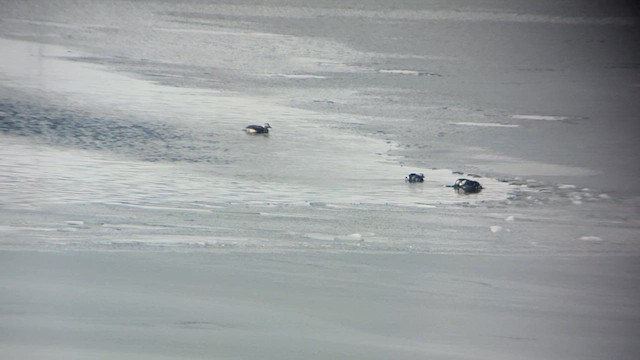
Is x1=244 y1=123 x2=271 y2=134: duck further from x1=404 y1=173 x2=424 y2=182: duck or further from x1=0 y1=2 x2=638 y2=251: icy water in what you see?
x1=404 y1=173 x2=424 y2=182: duck

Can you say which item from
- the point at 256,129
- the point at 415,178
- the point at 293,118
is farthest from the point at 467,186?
the point at 293,118

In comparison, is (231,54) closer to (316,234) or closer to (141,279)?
(316,234)

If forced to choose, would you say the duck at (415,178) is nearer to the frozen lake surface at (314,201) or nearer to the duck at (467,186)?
the frozen lake surface at (314,201)

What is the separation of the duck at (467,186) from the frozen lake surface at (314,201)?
0.06m

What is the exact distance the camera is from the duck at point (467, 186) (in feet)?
19.8

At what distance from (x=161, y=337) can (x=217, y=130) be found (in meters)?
4.32

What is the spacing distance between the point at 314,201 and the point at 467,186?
0.85 m

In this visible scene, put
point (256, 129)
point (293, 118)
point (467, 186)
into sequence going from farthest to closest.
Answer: point (293, 118) → point (256, 129) → point (467, 186)

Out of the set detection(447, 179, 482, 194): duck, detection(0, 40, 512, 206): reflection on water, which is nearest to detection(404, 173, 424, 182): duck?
detection(0, 40, 512, 206): reflection on water

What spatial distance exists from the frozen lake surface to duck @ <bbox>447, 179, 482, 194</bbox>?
0.19 feet

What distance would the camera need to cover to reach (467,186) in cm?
605

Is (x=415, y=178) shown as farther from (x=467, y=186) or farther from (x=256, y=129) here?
(x=256, y=129)

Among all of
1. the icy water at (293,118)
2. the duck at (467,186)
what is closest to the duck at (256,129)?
the icy water at (293,118)

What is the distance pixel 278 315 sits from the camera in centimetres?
369
